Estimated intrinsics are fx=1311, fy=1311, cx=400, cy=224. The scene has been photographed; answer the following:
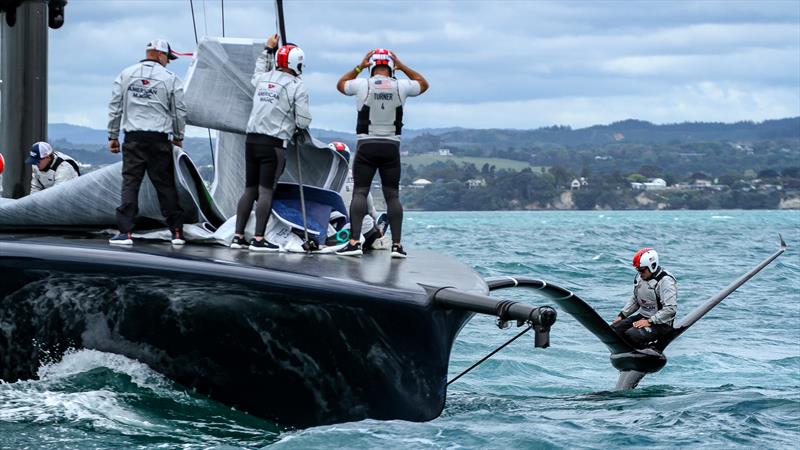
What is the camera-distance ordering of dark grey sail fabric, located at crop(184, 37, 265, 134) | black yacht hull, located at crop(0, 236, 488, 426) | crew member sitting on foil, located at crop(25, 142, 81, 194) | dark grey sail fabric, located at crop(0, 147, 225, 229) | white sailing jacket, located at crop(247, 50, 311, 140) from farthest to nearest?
crew member sitting on foil, located at crop(25, 142, 81, 194)
dark grey sail fabric, located at crop(184, 37, 265, 134)
dark grey sail fabric, located at crop(0, 147, 225, 229)
white sailing jacket, located at crop(247, 50, 311, 140)
black yacht hull, located at crop(0, 236, 488, 426)

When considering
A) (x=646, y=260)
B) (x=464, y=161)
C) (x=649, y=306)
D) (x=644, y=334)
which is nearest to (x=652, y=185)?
(x=464, y=161)

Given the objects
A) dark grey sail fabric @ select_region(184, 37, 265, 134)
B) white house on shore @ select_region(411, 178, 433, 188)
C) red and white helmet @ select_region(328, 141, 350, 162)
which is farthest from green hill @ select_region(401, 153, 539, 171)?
dark grey sail fabric @ select_region(184, 37, 265, 134)

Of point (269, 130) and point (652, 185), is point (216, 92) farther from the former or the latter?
point (652, 185)

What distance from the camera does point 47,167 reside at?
9.85m

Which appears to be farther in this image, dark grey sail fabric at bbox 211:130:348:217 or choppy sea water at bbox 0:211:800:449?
dark grey sail fabric at bbox 211:130:348:217

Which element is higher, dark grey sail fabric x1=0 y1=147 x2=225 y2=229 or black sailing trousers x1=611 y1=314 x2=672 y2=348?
dark grey sail fabric x1=0 y1=147 x2=225 y2=229

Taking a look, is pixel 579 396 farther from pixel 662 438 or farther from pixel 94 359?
pixel 94 359

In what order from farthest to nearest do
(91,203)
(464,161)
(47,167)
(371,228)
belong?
(464,161)
(47,167)
(371,228)
(91,203)

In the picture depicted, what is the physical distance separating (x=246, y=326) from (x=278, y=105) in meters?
1.74

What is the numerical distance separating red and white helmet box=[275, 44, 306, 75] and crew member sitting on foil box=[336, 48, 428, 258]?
0.93 feet

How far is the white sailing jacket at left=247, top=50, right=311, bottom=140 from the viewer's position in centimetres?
786

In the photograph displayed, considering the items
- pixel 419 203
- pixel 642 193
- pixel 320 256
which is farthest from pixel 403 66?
pixel 642 193

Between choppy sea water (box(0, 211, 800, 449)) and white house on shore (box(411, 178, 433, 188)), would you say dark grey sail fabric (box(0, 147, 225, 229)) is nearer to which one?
choppy sea water (box(0, 211, 800, 449))

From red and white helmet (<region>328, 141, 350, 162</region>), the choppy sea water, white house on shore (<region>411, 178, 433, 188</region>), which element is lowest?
the choppy sea water
